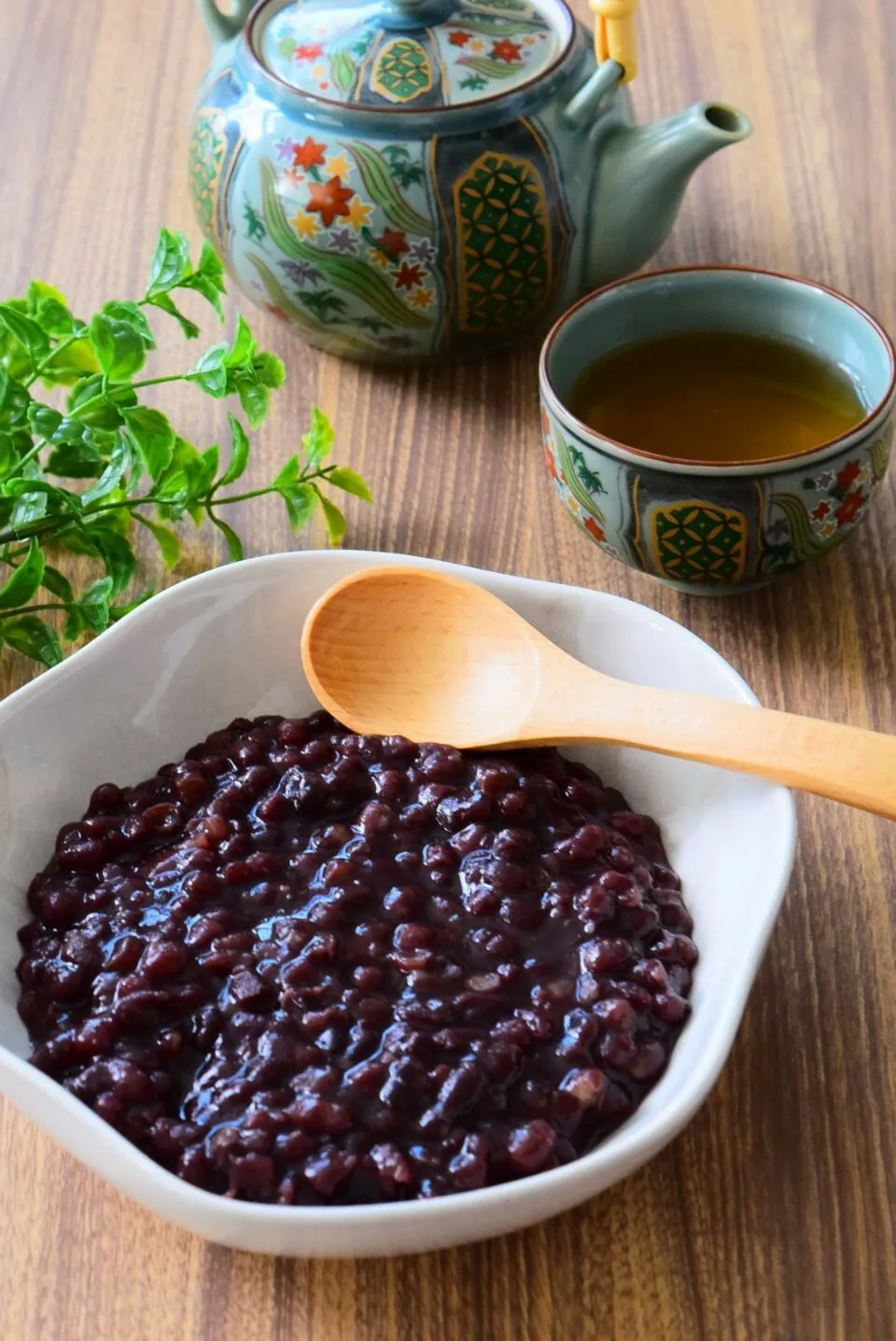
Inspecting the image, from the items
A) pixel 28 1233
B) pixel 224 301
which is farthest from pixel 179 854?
pixel 224 301

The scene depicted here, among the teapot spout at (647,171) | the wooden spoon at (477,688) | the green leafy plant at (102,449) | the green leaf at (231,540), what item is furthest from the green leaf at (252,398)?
the teapot spout at (647,171)

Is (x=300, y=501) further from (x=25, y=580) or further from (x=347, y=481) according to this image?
(x=25, y=580)

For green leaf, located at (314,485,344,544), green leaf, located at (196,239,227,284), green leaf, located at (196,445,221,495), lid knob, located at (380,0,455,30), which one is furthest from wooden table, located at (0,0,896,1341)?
lid knob, located at (380,0,455,30)

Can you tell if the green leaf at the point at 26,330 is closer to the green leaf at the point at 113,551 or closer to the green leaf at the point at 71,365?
the green leaf at the point at 71,365

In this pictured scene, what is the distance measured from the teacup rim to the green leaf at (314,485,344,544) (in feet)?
0.78

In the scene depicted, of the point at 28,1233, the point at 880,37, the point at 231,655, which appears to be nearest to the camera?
the point at 28,1233

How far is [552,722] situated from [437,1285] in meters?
0.39

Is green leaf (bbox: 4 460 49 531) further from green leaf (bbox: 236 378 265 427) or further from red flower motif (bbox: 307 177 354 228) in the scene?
red flower motif (bbox: 307 177 354 228)

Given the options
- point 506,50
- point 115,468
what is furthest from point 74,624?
point 506,50

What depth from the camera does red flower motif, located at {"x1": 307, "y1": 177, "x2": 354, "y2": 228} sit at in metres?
1.32

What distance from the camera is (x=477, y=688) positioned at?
1088 mm

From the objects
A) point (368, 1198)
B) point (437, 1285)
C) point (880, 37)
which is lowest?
point (437, 1285)

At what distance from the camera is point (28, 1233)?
3.00ft

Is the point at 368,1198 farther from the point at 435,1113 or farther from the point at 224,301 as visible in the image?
the point at 224,301
